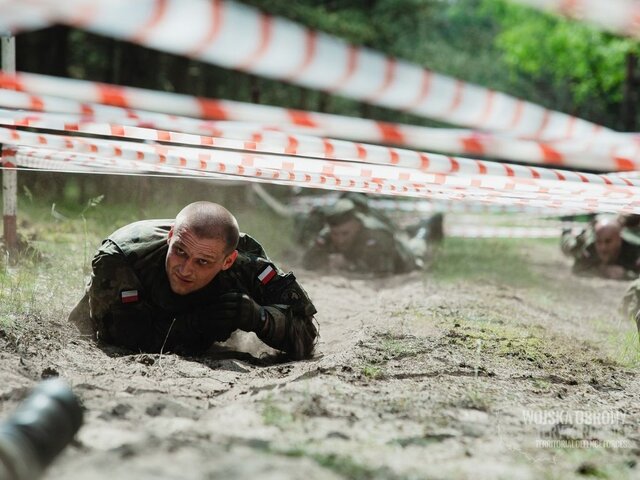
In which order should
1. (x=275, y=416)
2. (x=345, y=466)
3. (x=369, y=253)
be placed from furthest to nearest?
(x=369, y=253)
(x=275, y=416)
(x=345, y=466)

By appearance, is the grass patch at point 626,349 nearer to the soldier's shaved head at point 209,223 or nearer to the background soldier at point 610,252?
the soldier's shaved head at point 209,223

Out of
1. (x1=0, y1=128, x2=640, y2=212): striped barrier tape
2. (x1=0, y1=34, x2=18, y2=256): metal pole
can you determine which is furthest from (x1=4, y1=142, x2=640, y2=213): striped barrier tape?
(x1=0, y1=34, x2=18, y2=256): metal pole

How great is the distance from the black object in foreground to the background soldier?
936cm

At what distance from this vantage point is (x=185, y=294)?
4.32 metres

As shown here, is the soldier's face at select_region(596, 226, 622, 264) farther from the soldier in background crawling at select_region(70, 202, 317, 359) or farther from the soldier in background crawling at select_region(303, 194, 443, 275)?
the soldier in background crawling at select_region(70, 202, 317, 359)

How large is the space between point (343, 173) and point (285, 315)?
1.17 metres

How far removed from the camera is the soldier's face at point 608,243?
10141 mm

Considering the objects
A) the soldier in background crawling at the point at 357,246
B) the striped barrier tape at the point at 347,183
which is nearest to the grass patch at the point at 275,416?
the striped barrier tape at the point at 347,183

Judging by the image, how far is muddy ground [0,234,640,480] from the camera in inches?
84.4

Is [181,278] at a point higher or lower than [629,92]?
lower

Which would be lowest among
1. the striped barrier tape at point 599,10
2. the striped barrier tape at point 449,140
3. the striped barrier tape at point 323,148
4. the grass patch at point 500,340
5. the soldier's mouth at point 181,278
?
the grass patch at point 500,340

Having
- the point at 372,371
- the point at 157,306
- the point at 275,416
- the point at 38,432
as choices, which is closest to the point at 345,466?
the point at 275,416

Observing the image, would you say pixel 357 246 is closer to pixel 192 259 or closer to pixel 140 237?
pixel 140 237

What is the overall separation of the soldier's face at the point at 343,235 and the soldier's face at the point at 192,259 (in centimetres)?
567
